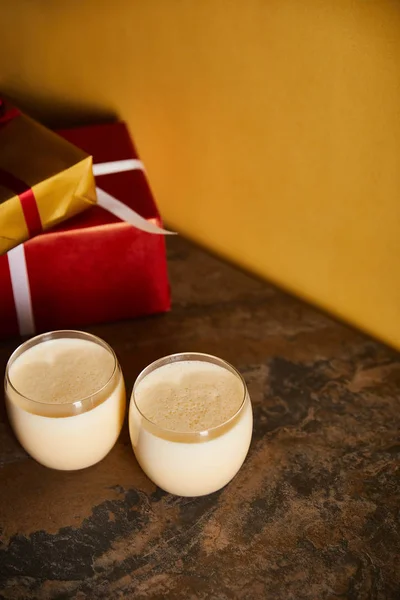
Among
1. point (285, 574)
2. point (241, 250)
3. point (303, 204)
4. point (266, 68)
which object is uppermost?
point (266, 68)

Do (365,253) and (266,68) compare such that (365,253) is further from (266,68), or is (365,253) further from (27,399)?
(27,399)

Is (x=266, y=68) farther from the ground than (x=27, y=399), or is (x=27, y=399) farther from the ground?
(x=266, y=68)

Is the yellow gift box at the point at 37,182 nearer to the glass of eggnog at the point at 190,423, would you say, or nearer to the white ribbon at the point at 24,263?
the white ribbon at the point at 24,263

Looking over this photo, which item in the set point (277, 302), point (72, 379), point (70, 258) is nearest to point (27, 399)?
point (72, 379)

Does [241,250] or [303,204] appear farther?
[241,250]

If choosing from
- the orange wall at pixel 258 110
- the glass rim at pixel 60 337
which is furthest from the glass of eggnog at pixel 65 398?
the orange wall at pixel 258 110

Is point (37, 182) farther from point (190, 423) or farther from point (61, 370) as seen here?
point (190, 423)
